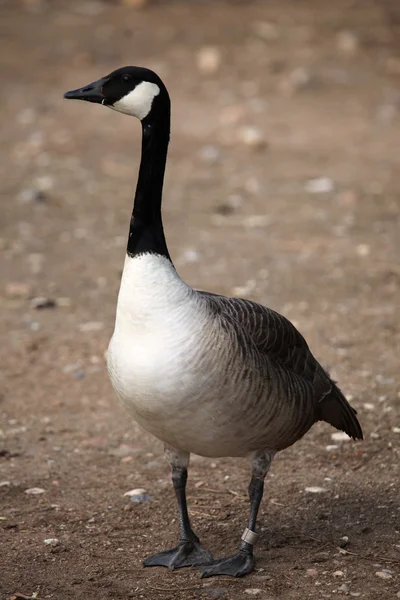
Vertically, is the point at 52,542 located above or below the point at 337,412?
below

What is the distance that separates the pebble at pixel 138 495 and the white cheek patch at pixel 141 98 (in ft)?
6.35

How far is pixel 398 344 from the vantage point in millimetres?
6828

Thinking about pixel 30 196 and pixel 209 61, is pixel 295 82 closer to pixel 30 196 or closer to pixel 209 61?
pixel 209 61

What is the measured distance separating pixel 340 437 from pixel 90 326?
2.30 meters

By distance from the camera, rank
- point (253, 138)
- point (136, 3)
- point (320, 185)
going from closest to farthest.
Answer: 1. point (320, 185)
2. point (253, 138)
3. point (136, 3)

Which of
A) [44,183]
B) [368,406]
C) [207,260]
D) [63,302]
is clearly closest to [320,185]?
[207,260]

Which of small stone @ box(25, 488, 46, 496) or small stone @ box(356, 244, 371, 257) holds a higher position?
small stone @ box(356, 244, 371, 257)

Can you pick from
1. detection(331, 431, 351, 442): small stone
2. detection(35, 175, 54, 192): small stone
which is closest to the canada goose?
detection(331, 431, 351, 442): small stone

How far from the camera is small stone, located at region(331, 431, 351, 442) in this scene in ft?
18.4

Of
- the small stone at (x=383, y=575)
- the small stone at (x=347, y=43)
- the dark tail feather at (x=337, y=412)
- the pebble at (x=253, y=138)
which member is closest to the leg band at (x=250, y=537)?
the small stone at (x=383, y=575)

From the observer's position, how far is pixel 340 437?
18.5ft

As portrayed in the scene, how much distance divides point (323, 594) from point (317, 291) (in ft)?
13.3

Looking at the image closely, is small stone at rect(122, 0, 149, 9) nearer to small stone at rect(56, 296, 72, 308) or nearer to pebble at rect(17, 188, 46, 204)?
pebble at rect(17, 188, 46, 204)

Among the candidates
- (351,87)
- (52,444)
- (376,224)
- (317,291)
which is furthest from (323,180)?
(52,444)
